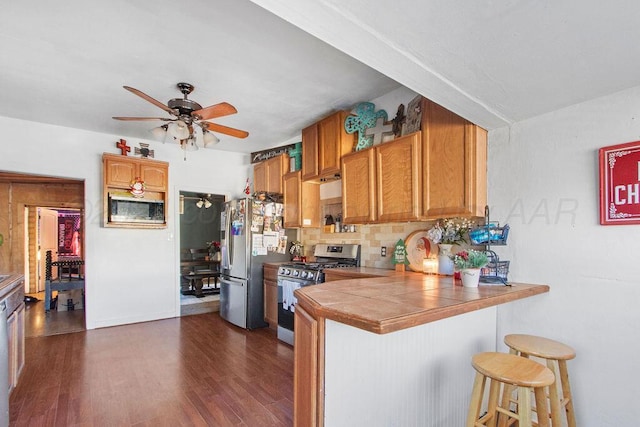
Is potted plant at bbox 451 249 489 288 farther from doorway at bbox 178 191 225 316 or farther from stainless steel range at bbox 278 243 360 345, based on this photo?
doorway at bbox 178 191 225 316

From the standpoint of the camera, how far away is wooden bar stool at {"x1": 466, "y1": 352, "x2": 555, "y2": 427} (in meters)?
1.29

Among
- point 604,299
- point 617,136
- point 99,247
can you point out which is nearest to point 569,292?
point 604,299

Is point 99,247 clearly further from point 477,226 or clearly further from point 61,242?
point 61,242

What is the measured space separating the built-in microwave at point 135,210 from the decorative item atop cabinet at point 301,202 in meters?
1.88

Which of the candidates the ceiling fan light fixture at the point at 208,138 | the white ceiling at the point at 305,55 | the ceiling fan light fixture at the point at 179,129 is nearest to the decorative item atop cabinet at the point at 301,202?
the white ceiling at the point at 305,55

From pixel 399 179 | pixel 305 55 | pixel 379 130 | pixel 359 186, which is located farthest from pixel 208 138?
pixel 399 179

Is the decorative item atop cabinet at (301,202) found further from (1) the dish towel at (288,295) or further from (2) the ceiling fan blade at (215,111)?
(2) the ceiling fan blade at (215,111)

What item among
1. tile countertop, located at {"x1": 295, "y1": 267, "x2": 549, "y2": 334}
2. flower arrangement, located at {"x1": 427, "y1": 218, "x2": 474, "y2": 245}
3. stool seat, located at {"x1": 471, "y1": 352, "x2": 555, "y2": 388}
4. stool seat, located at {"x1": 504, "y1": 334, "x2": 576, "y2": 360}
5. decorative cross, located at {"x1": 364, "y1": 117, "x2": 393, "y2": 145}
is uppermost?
decorative cross, located at {"x1": 364, "y1": 117, "x2": 393, "y2": 145}

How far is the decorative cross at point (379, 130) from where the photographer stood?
9.98ft

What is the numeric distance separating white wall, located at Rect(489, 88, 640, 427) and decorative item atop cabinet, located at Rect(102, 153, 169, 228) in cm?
418

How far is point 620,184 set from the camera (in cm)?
173

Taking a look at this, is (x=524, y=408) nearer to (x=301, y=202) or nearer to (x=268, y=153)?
(x=301, y=202)

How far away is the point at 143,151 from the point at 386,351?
428 centimetres

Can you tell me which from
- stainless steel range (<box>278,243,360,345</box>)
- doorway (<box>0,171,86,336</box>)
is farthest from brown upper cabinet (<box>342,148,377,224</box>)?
doorway (<box>0,171,86,336</box>)
